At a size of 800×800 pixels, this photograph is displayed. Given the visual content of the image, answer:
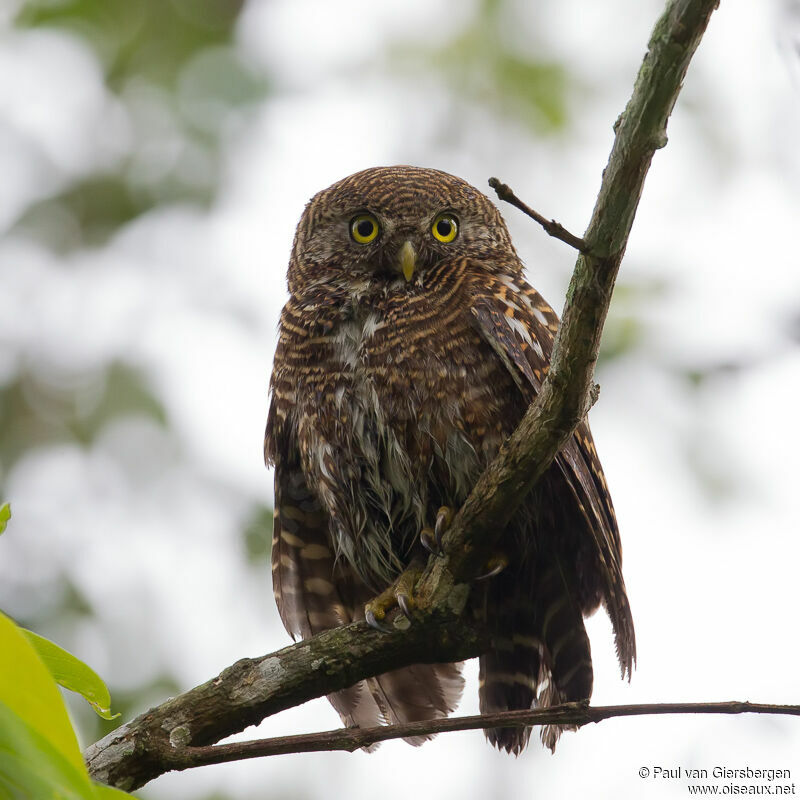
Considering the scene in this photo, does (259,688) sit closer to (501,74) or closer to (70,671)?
(70,671)

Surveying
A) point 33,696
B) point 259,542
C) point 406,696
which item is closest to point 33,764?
point 33,696

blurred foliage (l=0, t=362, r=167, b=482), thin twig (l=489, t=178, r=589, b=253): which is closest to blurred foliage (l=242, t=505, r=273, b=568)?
blurred foliage (l=0, t=362, r=167, b=482)

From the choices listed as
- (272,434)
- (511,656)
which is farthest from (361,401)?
(511,656)

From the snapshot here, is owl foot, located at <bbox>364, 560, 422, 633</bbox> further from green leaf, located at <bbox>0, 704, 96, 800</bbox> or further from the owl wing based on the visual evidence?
green leaf, located at <bbox>0, 704, 96, 800</bbox>

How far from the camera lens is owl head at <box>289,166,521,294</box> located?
15.5ft

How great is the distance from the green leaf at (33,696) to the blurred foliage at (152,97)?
27.7 feet

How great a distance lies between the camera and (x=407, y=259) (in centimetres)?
458

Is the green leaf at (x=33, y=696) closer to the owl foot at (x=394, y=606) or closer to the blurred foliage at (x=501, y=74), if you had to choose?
the owl foot at (x=394, y=606)

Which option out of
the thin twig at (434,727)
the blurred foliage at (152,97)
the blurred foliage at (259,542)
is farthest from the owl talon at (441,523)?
the blurred foliage at (152,97)

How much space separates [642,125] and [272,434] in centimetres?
259

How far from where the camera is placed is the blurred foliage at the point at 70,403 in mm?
8602

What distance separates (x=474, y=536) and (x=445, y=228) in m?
1.99

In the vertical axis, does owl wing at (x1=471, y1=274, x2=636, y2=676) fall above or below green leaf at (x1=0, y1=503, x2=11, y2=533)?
above

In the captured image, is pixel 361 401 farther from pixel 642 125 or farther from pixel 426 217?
pixel 642 125
